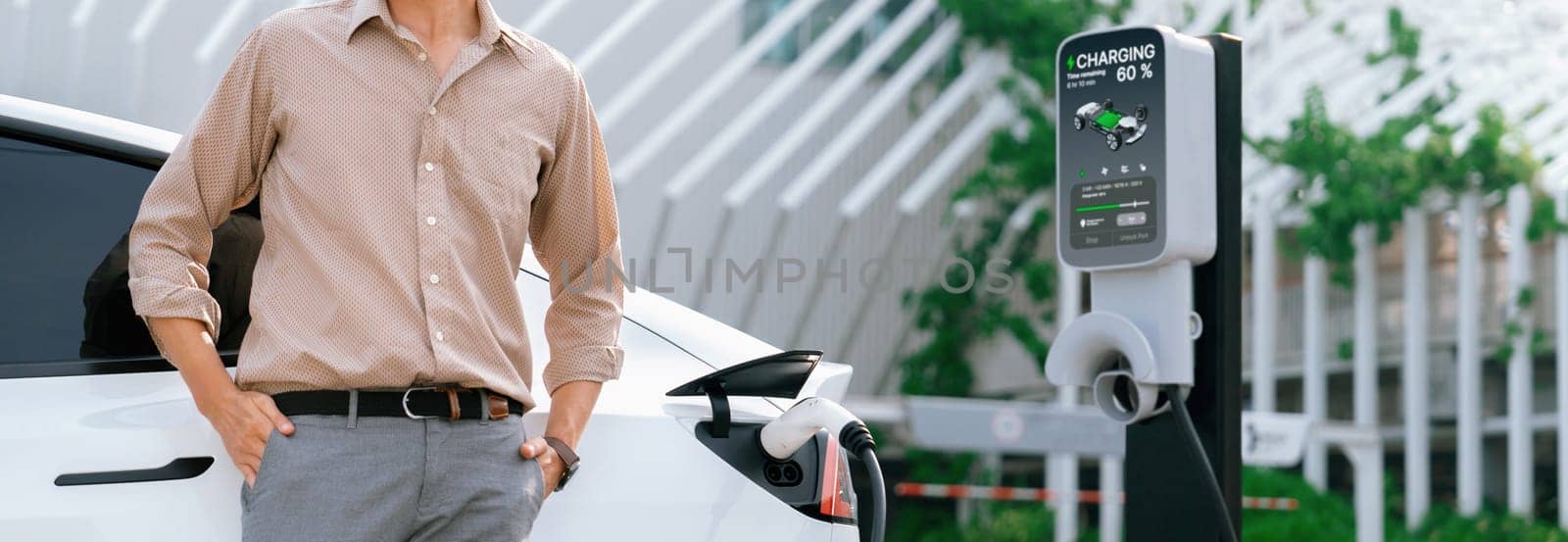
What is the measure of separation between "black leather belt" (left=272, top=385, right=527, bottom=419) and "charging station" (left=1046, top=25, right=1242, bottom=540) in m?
1.16

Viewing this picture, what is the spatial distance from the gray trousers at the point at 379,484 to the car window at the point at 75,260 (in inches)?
14.1

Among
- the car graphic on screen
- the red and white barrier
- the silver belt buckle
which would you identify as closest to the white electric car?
the silver belt buckle

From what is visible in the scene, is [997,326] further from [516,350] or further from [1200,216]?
[516,350]

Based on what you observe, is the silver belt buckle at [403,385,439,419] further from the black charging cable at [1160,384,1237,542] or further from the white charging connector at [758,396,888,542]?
the black charging cable at [1160,384,1237,542]

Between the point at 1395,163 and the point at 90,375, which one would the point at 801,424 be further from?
the point at 1395,163

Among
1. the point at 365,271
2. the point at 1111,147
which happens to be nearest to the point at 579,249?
the point at 365,271

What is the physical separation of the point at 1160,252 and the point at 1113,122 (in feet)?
0.79

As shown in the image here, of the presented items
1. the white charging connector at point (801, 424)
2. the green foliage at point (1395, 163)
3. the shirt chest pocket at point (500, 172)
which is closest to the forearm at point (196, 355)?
the shirt chest pocket at point (500, 172)

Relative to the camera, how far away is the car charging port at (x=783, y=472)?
250 cm

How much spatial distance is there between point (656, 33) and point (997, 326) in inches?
141

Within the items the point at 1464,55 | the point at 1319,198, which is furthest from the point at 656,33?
the point at 1464,55

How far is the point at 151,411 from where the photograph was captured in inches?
83.5

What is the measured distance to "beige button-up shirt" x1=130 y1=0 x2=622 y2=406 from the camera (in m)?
1.96

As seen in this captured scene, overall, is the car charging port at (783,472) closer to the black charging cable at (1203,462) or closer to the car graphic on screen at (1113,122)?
the black charging cable at (1203,462)
